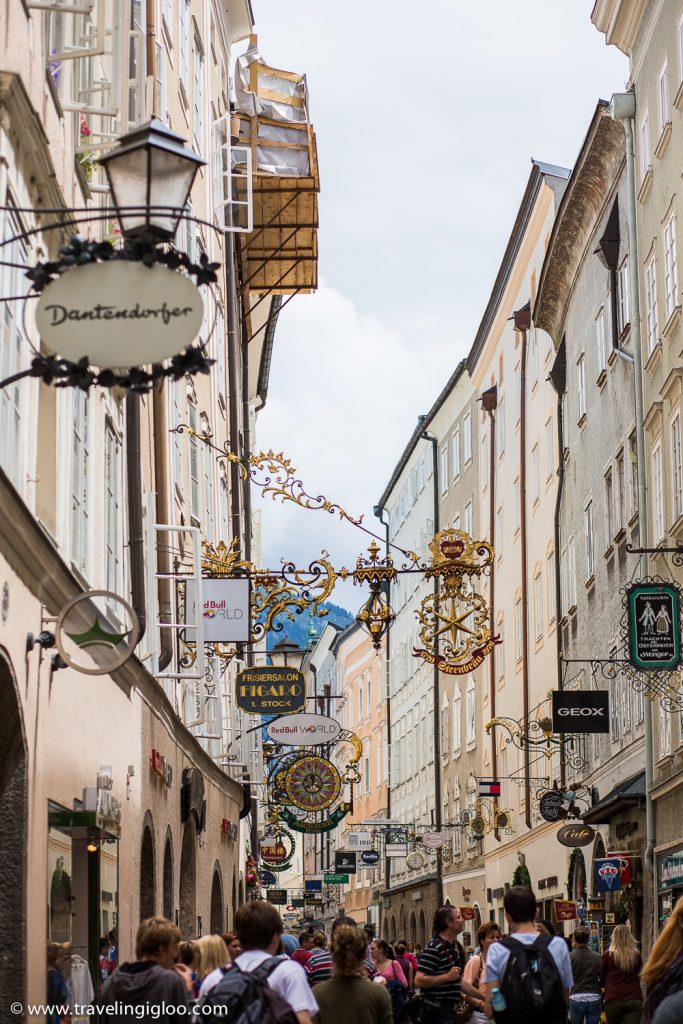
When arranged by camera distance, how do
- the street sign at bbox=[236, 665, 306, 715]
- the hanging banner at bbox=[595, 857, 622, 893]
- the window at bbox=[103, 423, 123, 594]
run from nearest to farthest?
the window at bbox=[103, 423, 123, 594] → the street sign at bbox=[236, 665, 306, 715] → the hanging banner at bbox=[595, 857, 622, 893]

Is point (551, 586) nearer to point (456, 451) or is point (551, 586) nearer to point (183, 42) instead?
point (183, 42)

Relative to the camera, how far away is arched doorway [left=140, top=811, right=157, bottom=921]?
1877cm

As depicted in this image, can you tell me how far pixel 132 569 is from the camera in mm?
17812

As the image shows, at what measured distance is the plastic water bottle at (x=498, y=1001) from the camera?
9156 millimetres

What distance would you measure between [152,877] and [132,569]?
380 cm

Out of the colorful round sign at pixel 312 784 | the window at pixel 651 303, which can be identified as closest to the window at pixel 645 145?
the window at pixel 651 303

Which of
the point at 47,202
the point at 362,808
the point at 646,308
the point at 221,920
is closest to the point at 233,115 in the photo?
the point at 646,308

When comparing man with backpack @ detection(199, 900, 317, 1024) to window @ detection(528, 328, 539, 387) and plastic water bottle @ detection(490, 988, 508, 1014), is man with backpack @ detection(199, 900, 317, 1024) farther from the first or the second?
window @ detection(528, 328, 539, 387)

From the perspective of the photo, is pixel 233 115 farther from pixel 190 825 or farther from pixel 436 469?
pixel 436 469

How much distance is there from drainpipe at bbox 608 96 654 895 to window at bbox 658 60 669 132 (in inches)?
67.5

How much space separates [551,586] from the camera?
4097 centimetres

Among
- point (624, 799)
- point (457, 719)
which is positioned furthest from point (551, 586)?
point (457, 719)

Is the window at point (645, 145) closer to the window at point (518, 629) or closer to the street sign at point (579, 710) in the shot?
the street sign at point (579, 710)

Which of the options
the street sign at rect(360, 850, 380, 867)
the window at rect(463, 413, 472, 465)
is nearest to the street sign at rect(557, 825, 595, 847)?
the street sign at rect(360, 850, 380, 867)
